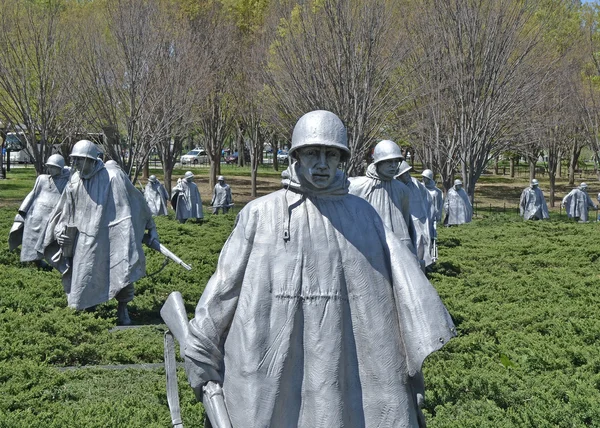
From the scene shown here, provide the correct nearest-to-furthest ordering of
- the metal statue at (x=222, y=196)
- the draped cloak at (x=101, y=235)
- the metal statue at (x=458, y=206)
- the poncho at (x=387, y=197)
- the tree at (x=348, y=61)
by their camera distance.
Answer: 1. the poncho at (x=387, y=197)
2. the draped cloak at (x=101, y=235)
3. the tree at (x=348, y=61)
4. the metal statue at (x=458, y=206)
5. the metal statue at (x=222, y=196)

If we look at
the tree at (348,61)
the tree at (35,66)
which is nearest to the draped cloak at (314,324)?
the tree at (348,61)

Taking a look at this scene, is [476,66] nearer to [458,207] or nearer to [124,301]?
[458,207]

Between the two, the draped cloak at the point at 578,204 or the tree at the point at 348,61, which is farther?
the draped cloak at the point at 578,204

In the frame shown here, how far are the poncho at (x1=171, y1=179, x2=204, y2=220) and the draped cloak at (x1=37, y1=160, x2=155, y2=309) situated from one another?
15580 millimetres

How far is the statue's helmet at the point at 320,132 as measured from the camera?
379cm

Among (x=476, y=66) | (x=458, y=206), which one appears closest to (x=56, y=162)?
(x=476, y=66)

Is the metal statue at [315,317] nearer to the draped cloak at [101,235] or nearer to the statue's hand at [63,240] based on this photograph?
the draped cloak at [101,235]

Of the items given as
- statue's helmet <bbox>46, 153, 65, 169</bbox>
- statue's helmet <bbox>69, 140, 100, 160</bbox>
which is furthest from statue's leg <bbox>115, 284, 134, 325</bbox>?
statue's helmet <bbox>46, 153, 65, 169</bbox>

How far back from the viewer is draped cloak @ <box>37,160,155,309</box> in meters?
10.2

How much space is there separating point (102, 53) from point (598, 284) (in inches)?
601

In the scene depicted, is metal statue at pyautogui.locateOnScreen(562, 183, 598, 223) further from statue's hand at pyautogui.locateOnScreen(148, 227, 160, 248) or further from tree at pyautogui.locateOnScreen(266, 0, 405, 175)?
statue's hand at pyautogui.locateOnScreen(148, 227, 160, 248)

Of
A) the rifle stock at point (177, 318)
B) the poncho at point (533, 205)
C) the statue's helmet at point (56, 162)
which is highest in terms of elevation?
the statue's helmet at point (56, 162)

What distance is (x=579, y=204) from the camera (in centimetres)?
2955

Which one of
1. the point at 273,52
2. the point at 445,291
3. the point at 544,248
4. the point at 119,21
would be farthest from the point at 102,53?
the point at 445,291
